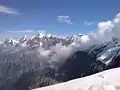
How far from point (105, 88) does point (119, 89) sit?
464mm

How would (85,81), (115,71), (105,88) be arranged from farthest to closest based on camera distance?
(115,71) → (85,81) → (105,88)

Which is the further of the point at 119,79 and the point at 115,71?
the point at 115,71

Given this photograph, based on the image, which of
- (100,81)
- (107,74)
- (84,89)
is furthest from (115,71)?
(84,89)

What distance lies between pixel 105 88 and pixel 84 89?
0.60m

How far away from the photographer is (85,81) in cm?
857

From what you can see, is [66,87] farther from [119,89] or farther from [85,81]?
[119,89]

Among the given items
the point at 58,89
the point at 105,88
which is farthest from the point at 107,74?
the point at 58,89

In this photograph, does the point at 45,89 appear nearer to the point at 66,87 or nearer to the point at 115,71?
the point at 66,87

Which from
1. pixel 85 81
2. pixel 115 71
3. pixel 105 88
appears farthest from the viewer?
pixel 115 71

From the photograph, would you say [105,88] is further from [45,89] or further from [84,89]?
[45,89]

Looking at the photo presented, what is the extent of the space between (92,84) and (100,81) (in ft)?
0.99

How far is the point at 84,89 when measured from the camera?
808 cm

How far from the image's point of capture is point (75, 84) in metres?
8.47

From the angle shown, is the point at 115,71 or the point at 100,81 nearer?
the point at 100,81
